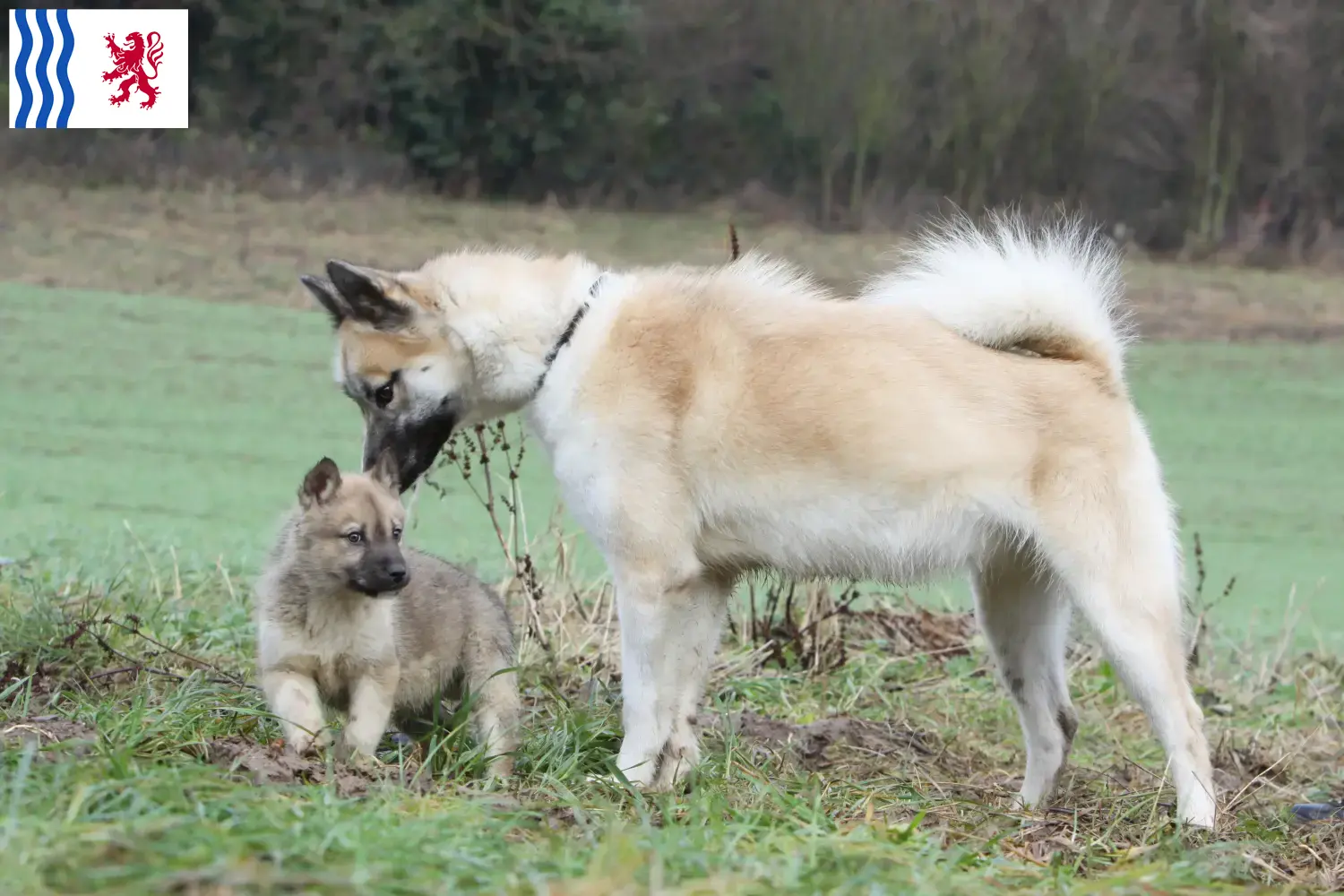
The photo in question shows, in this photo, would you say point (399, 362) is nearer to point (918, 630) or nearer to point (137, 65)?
point (918, 630)

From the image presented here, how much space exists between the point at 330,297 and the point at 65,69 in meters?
5.20

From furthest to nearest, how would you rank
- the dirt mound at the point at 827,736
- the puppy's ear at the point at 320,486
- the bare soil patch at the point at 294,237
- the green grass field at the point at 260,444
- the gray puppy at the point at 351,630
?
the bare soil patch at the point at 294,237
the green grass field at the point at 260,444
the dirt mound at the point at 827,736
the puppy's ear at the point at 320,486
the gray puppy at the point at 351,630

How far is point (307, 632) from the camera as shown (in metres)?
4.06

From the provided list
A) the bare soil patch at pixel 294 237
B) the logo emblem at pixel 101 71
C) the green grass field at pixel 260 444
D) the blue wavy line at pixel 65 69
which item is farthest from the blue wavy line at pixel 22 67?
the green grass field at pixel 260 444

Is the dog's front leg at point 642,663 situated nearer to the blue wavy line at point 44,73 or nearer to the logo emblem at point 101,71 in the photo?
the logo emblem at point 101,71

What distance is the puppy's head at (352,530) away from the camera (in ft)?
13.2

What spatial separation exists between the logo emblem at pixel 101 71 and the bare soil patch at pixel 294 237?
1.41ft

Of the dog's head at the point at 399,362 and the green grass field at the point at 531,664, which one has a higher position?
the dog's head at the point at 399,362

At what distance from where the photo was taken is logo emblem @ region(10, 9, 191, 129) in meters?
8.43

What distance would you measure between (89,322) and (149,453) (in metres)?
1.14

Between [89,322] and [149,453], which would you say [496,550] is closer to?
[149,453]

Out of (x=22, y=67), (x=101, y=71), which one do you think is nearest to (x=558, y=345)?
(x=101, y=71)

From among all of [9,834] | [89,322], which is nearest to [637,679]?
[9,834]

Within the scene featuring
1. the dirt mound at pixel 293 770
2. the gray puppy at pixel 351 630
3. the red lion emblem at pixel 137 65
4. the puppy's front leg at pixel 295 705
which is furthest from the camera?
the red lion emblem at pixel 137 65
